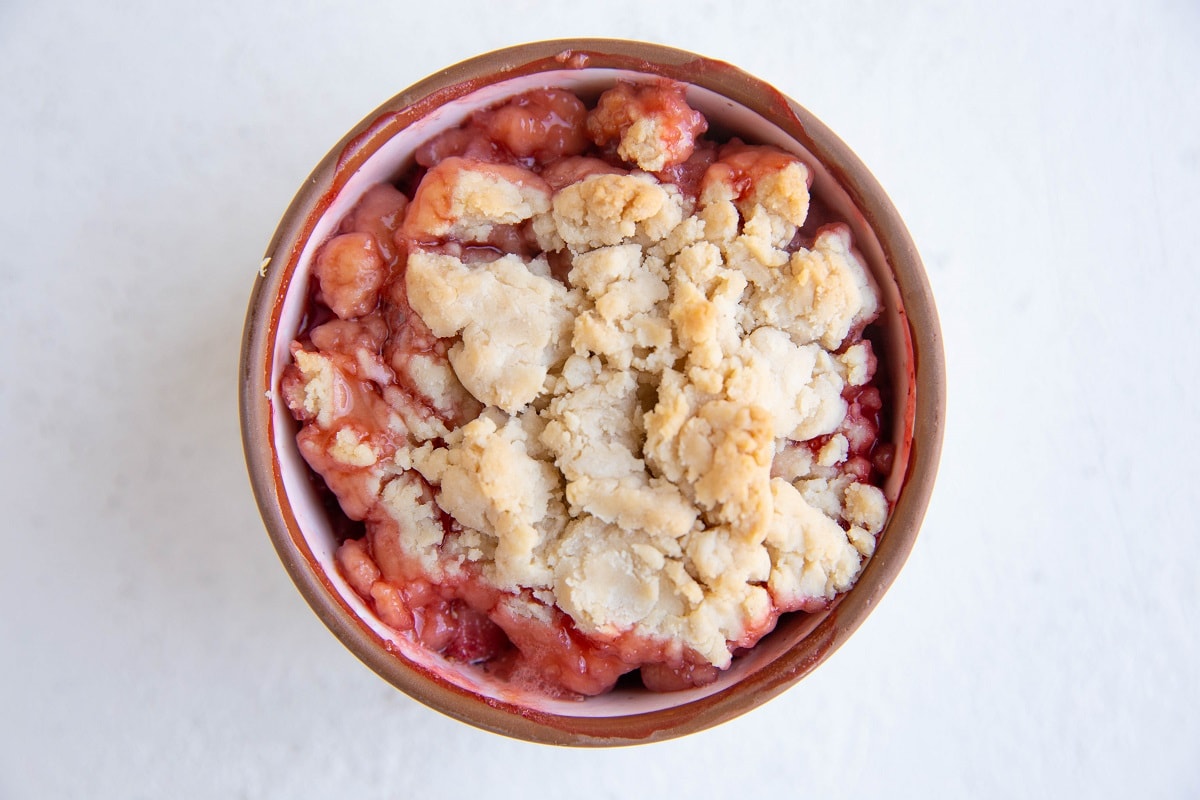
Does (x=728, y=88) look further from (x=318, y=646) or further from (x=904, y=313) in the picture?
(x=318, y=646)

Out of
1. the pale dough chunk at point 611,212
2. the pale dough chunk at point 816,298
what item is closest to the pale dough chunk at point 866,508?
the pale dough chunk at point 816,298

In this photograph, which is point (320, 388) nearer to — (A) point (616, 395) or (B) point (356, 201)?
(B) point (356, 201)

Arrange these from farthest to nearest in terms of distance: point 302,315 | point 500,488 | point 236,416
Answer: point 236,416 < point 302,315 < point 500,488

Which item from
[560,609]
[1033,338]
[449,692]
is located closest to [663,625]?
[560,609]

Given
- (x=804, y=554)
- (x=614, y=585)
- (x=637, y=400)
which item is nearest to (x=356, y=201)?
(x=637, y=400)

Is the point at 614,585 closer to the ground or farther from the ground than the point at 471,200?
closer to the ground

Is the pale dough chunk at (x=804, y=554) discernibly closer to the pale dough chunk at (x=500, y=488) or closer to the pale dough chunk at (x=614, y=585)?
the pale dough chunk at (x=614, y=585)

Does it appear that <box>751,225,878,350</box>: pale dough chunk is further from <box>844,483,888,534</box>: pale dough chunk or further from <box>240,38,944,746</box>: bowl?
<box>844,483,888,534</box>: pale dough chunk
